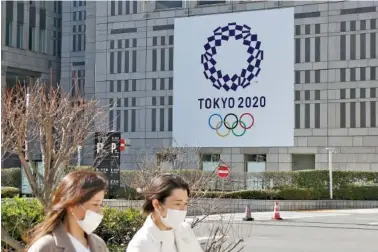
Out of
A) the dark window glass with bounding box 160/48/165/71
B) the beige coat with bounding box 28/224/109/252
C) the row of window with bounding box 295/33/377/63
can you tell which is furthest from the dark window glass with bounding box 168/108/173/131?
the beige coat with bounding box 28/224/109/252

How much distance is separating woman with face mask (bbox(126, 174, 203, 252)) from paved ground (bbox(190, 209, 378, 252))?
25.8 ft

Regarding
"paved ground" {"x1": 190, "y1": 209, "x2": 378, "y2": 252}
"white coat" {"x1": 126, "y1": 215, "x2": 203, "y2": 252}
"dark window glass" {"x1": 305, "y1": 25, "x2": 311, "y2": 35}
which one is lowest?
"paved ground" {"x1": 190, "y1": 209, "x2": 378, "y2": 252}

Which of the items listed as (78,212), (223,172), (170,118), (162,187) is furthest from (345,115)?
(78,212)

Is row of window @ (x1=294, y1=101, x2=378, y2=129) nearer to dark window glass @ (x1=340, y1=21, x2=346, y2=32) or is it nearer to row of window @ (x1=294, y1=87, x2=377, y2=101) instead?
row of window @ (x1=294, y1=87, x2=377, y2=101)

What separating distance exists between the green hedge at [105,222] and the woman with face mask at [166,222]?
19.5 feet

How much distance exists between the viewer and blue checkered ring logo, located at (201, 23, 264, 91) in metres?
50.0

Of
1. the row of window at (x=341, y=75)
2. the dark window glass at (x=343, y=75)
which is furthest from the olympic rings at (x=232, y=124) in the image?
the dark window glass at (x=343, y=75)

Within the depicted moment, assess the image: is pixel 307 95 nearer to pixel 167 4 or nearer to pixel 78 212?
pixel 167 4

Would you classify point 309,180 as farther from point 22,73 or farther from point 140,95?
point 22,73

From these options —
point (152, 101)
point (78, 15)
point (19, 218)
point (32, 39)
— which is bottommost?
point (19, 218)

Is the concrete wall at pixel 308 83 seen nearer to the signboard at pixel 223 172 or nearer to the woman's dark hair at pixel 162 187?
the signboard at pixel 223 172

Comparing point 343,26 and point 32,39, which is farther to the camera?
point 32,39

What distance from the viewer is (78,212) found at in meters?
3.57

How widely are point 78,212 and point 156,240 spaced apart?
749mm
